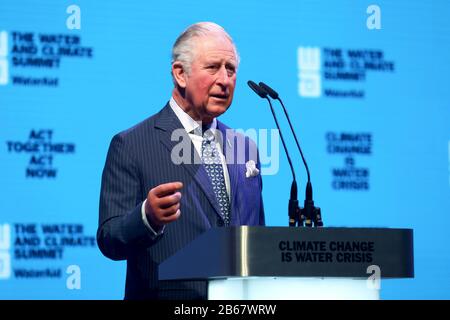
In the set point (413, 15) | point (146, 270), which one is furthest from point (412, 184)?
point (146, 270)

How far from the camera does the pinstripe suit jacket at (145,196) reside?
124 inches

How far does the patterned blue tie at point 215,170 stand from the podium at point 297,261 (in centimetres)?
69

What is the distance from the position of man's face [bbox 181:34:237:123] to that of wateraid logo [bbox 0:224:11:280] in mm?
1174

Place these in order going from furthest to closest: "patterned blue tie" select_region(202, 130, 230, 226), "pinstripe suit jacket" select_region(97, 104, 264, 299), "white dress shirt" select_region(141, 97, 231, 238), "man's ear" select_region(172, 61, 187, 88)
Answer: "man's ear" select_region(172, 61, 187, 88) < "white dress shirt" select_region(141, 97, 231, 238) < "patterned blue tie" select_region(202, 130, 230, 226) < "pinstripe suit jacket" select_region(97, 104, 264, 299)

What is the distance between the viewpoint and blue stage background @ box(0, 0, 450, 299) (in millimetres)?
4172

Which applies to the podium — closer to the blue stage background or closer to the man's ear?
the man's ear

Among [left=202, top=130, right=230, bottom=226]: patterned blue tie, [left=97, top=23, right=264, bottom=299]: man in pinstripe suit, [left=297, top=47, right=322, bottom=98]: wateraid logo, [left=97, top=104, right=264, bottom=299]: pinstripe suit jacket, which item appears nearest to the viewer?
[left=97, top=104, right=264, bottom=299]: pinstripe suit jacket

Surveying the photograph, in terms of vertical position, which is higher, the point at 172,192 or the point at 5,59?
the point at 5,59

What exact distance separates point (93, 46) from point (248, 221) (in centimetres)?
144

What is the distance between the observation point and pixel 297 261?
2.54m

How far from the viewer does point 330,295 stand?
2.59 meters

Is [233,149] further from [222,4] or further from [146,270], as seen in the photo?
[222,4]

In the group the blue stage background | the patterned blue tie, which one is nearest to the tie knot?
the patterned blue tie

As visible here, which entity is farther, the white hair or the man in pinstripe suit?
the white hair
